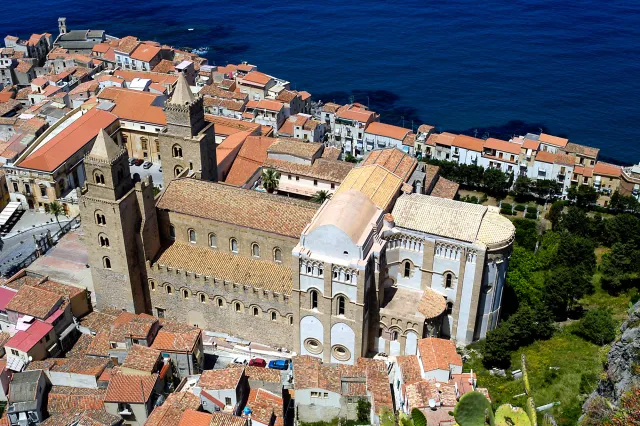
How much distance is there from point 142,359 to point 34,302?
38.7ft

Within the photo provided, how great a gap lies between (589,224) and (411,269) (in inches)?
1255

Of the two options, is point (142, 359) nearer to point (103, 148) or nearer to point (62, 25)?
point (103, 148)

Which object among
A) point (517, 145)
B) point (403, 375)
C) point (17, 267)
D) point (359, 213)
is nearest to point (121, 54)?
point (17, 267)

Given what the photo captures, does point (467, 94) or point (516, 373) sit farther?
point (467, 94)

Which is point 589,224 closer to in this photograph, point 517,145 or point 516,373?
point 517,145

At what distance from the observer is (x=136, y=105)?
85.8m

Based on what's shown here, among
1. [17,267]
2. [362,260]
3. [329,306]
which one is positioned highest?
[362,260]

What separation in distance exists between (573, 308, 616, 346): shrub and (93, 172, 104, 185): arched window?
1591 inches

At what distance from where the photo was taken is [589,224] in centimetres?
7412

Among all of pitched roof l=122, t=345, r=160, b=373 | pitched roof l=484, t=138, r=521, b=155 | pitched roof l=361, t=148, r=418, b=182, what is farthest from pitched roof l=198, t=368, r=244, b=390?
pitched roof l=484, t=138, r=521, b=155

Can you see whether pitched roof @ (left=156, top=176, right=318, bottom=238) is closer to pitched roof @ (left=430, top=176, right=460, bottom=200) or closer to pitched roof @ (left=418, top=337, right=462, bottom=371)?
pitched roof @ (left=418, top=337, right=462, bottom=371)

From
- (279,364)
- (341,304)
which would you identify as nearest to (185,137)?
(279,364)

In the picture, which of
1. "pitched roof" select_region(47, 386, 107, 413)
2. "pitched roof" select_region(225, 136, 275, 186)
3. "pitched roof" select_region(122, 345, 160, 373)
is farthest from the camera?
"pitched roof" select_region(225, 136, 275, 186)

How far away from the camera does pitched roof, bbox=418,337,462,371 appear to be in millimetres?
45156
